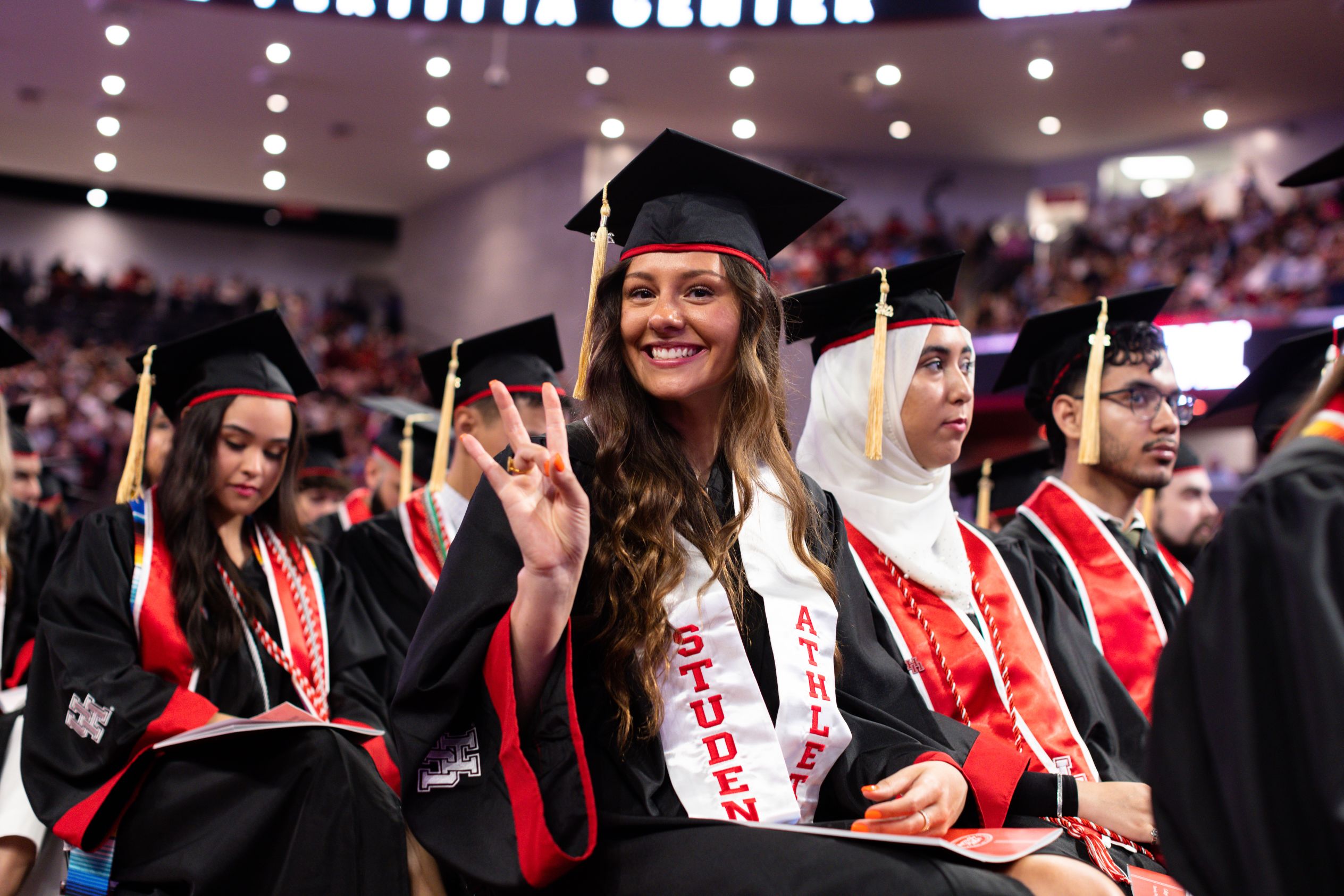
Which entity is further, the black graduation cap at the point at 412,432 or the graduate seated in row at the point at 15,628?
the black graduation cap at the point at 412,432

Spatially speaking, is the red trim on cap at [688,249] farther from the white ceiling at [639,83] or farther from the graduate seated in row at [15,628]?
the white ceiling at [639,83]

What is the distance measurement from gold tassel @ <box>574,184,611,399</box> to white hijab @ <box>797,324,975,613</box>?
866mm

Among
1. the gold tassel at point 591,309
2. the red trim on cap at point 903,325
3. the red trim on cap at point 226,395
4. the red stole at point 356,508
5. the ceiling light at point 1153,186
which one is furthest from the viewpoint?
the ceiling light at point 1153,186

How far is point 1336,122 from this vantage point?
13.8m

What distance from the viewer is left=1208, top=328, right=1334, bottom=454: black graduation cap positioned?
3.82 meters

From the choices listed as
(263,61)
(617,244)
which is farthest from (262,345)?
(263,61)

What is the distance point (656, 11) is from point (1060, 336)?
9.66 meters

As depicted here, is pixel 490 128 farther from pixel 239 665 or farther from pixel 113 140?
pixel 239 665

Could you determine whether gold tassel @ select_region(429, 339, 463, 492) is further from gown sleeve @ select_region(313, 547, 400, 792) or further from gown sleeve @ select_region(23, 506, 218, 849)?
gown sleeve @ select_region(23, 506, 218, 849)

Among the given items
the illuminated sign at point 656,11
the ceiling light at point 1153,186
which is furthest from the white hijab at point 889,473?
the ceiling light at point 1153,186

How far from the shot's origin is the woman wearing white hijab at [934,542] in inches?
99.7

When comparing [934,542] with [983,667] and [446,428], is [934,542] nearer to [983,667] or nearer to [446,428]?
[983,667]

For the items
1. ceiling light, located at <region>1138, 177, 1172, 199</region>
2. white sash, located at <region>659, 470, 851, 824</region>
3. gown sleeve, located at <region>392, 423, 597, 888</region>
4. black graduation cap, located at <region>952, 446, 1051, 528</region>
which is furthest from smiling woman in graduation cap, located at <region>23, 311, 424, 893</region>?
ceiling light, located at <region>1138, 177, 1172, 199</region>

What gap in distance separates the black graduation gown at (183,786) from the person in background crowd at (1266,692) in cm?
186
